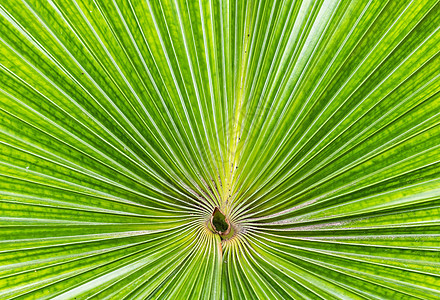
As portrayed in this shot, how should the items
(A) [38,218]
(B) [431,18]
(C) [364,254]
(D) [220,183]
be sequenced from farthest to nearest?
(D) [220,183] < (C) [364,254] < (A) [38,218] < (B) [431,18]

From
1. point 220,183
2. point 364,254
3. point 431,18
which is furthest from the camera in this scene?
point 220,183

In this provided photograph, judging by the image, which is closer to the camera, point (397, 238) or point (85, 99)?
point (85, 99)

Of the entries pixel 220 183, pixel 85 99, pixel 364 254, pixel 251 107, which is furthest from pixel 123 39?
pixel 364 254

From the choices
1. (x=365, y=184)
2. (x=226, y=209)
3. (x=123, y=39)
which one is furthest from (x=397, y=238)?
(x=123, y=39)

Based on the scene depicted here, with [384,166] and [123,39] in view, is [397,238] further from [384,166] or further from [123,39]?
[123,39]

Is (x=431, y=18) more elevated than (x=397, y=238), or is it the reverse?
(x=431, y=18)

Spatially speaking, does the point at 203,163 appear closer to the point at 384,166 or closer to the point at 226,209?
the point at 226,209

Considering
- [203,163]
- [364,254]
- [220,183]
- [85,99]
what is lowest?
[364,254]
